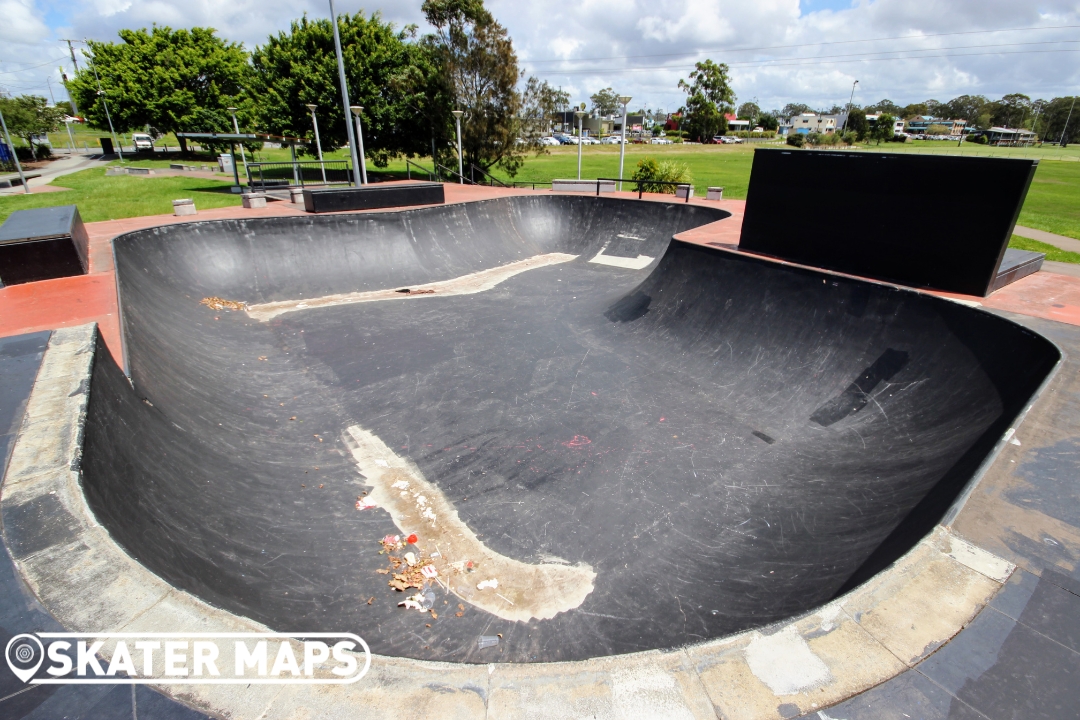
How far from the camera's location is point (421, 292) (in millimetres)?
13523

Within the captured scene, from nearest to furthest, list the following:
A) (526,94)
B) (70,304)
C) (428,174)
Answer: (70,304), (526,94), (428,174)

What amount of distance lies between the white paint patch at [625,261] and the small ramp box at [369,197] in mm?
5861

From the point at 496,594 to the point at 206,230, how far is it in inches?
503

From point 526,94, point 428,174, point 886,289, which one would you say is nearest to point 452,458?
point 886,289

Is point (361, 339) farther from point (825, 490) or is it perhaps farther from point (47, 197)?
point (47, 197)

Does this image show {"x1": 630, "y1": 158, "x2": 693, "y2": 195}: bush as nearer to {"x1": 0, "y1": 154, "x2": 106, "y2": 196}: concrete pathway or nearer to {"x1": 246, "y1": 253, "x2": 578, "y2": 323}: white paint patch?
{"x1": 246, "y1": 253, "x2": 578, "y2": 323}: white paint patch

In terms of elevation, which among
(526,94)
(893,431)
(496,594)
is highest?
(526,94)

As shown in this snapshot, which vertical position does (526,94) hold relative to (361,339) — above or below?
above

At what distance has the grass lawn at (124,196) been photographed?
16688 mm

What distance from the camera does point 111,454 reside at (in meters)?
4.43

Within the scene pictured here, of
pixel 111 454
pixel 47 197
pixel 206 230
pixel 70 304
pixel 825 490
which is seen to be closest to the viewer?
pixel 111 454

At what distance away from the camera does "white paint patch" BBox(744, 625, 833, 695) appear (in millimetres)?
2500

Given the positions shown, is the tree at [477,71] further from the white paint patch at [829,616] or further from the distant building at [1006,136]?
the distant building at [1006,136]

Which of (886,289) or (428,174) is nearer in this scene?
(886,289)
